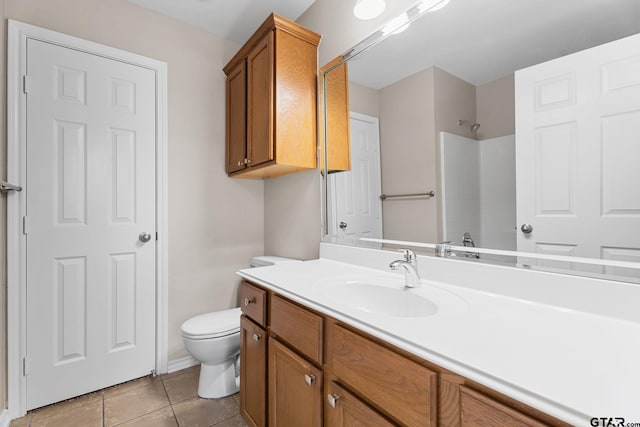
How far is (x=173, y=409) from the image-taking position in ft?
5.48

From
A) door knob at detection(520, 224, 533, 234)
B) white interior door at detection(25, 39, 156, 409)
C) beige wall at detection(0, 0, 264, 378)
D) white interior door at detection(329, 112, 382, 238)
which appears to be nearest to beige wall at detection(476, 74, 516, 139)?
door knob at detection(520, 224, 533, 234)

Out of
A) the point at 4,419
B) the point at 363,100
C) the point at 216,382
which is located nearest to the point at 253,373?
the point at 216,382

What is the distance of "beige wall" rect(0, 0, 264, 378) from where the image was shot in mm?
2006

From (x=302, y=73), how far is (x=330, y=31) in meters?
0.31

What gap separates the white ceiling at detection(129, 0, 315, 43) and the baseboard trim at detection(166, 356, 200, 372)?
7.97ft

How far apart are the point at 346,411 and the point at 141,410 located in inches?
57.4

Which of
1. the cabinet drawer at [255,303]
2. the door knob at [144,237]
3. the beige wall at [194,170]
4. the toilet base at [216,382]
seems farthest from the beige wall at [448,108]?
the door knob at [144,237]

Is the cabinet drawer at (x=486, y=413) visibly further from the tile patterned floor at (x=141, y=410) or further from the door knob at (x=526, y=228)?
the tile patterned floor at (x=141, y=410)

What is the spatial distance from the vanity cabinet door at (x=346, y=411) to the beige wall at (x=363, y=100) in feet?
4.10

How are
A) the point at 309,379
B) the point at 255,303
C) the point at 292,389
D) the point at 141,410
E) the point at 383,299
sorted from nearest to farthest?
the point at 309,379 → the point at 292,389 → the point at 383,299 → the point at 255,303 → the point at 141,410

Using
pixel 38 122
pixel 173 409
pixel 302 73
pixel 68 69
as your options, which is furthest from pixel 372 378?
pixel 68 69

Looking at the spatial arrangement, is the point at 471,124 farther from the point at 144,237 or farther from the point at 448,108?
the point at 144,237

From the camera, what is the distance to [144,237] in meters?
1.98

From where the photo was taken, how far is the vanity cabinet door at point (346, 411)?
2.49 ft
